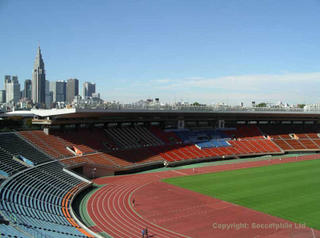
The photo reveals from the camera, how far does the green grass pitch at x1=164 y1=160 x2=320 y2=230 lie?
2428cm

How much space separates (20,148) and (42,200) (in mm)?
11528

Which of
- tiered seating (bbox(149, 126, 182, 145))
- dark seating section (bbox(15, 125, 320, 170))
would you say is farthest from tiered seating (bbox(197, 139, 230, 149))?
tiered seating (bbox(149, 126, 182, 145))

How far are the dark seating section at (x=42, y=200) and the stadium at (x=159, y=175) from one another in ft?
0.29

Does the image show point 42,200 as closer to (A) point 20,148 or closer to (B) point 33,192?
(B) point 33,192

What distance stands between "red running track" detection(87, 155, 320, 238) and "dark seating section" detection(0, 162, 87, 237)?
2289 millimetres

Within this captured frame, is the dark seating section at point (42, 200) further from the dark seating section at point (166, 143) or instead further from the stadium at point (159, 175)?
the dark seating section at point (166, 143)

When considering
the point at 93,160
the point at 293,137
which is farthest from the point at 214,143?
the point at 93,160

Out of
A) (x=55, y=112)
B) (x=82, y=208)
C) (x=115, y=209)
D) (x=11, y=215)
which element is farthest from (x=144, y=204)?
(x=55, y=112)

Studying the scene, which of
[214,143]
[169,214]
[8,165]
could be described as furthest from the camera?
[214,143]

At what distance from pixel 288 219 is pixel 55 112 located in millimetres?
26238

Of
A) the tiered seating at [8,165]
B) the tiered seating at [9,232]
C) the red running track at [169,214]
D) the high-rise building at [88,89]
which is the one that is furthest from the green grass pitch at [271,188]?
the high-rise building at [88,89]

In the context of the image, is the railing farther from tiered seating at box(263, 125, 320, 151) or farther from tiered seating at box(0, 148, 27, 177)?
tiered seating at box(0, 148, 27, 177)

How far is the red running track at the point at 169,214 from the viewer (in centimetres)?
2030

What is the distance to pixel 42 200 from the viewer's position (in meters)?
22.7
